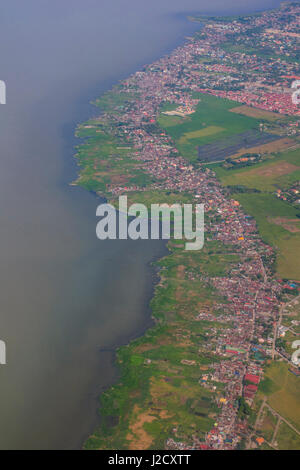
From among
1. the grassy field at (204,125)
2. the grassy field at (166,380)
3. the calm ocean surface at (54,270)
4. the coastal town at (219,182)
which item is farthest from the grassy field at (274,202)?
the calm ocean surface at (54,270)

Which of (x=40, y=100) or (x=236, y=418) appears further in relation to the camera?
(x=40, y=100)

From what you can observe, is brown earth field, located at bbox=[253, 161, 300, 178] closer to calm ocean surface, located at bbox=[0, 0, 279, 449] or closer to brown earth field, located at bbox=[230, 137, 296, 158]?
brown earth field, located at bbox=[230, 137, 296, 158]

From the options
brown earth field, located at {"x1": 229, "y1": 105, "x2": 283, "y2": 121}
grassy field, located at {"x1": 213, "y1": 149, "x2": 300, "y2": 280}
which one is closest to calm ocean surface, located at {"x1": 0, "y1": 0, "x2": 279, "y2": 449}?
grassy field, located at {"x1": 213, "y1": 149, "x2": 300, "y2": 280}

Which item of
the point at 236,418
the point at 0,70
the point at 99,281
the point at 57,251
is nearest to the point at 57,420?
the point at 236,418

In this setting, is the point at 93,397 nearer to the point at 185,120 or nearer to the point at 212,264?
the point at 212,264

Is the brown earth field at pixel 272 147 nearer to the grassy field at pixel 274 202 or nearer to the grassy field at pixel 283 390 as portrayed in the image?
the grassy field at pixel 274 202
